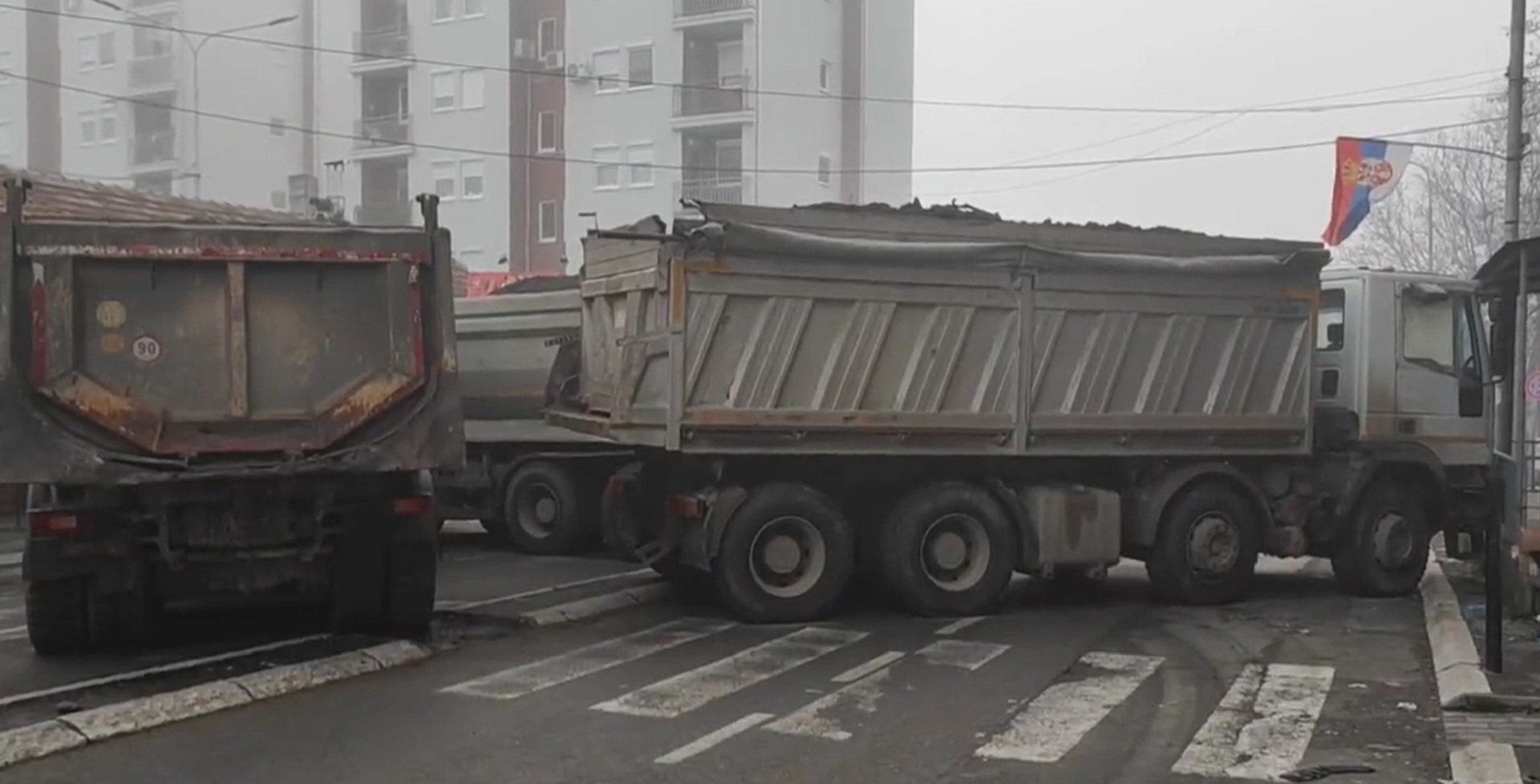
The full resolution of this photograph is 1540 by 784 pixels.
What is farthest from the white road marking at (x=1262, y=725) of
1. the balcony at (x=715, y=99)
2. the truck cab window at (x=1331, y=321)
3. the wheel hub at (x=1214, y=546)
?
the balcony at (x=715, y=99)

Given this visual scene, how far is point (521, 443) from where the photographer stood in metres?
14.5

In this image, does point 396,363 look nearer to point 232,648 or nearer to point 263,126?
point 232,648

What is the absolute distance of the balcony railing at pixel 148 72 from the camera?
33000 mm

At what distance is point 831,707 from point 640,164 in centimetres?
2943

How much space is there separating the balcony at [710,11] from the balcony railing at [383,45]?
6.58 meters

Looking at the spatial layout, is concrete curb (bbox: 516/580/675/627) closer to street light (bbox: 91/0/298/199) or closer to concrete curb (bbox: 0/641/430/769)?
concrete curb (bbox: 0/641/430/769)

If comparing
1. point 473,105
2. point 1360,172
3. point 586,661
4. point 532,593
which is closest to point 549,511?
point 532,593

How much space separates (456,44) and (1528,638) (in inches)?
1210

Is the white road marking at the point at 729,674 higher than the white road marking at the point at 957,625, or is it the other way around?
the white road marking at the point at 729,674

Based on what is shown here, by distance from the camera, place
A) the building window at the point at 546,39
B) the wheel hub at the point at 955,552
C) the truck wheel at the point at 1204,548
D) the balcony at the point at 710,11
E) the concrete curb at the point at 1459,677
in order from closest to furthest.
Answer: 1. the concrete curb at the point at 1459,677
2. the wheel hub at the point at 955,552
3. the truck wheel at the point at 1204,548
4. the balcony at the point at 710,11
5. the building window at the point at 546,39

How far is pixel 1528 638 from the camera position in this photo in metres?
9.82

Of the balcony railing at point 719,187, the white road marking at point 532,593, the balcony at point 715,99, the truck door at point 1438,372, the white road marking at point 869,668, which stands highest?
the balcony at point 715,99

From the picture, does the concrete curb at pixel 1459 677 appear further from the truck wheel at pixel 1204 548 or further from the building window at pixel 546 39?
A: the building window at pixel 546 39

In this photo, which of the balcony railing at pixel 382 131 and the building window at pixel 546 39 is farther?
the building window at pixel 546 39
